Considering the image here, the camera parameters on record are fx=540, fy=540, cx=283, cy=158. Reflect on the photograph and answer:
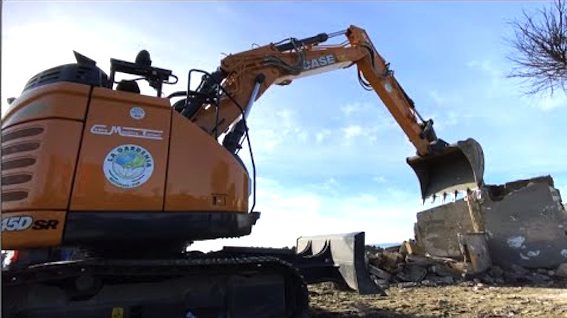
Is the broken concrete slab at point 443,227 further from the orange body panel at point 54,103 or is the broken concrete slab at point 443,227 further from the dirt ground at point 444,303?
the orange body panel at point 54,103

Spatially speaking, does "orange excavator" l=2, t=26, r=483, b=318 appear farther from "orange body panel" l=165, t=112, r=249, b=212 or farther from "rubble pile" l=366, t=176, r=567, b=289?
"rubble pile" l=366, t=176, r=567, b=289

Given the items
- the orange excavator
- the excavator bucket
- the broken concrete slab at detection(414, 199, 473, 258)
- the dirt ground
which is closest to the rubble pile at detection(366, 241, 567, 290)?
the broken concrete slab at detection(414, 199, 473, 258)

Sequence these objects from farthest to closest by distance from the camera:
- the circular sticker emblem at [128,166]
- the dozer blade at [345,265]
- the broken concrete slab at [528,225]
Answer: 1. the broken concrete slab at [528,225]
2. the dozer blade at [345,265]
3. the circular sticker emblem at [128,166]

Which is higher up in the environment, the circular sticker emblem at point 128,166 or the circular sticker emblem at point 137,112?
the circular sticker emblem at point 137,112

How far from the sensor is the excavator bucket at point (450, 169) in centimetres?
1052

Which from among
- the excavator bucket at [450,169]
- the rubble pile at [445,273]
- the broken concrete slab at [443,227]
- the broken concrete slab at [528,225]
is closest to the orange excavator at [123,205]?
the rubble pile at [445,273]

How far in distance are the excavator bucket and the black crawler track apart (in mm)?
6240

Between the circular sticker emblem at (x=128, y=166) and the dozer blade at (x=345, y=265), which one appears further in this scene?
the dozer blade at (x=345, y=265)

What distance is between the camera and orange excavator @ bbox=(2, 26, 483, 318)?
14.8 feet

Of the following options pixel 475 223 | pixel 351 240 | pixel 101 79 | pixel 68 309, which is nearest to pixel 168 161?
pixel 101 79

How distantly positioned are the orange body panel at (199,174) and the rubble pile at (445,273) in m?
5.56

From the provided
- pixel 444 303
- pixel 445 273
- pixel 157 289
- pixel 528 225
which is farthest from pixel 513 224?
pixel 157 289

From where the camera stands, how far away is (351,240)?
6.28 meters

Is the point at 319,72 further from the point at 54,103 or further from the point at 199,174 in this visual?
the point at 54,103
